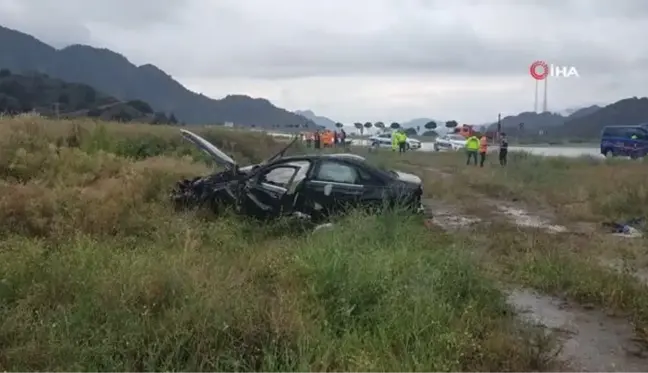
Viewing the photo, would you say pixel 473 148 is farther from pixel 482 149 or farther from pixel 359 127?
pixel 359 127

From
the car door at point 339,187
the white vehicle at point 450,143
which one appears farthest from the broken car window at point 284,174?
the white vehicle at point 450,143

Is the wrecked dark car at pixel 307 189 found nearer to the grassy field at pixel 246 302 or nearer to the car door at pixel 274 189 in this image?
the car door at pixel 274 189

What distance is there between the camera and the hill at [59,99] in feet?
107

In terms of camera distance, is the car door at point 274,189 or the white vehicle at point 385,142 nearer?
the car door at point 274,189

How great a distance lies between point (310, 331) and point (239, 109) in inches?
2770

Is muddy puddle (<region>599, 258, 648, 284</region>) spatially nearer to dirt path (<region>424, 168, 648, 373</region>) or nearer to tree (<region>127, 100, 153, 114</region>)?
dirt path (<region>424, 168, 648, 373</region>)

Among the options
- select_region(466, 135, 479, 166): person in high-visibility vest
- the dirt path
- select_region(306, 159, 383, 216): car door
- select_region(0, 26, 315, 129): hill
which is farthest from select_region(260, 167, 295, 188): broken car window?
select_region(0, 26, 315, 129): hill

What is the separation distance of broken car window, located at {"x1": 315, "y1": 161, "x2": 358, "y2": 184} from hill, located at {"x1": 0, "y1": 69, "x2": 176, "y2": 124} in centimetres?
2328

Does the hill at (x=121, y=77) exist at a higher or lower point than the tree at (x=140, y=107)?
higher

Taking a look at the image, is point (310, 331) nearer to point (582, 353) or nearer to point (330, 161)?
point (582, 353)

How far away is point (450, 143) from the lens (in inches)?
1526

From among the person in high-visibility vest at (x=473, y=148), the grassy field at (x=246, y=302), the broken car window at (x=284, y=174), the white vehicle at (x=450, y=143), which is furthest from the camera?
the white vehicle at (x=450, y=143)

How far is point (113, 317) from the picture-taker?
17.0 ft

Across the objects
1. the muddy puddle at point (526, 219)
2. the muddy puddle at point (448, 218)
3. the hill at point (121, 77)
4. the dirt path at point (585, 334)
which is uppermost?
the hill at point (121, 77)
